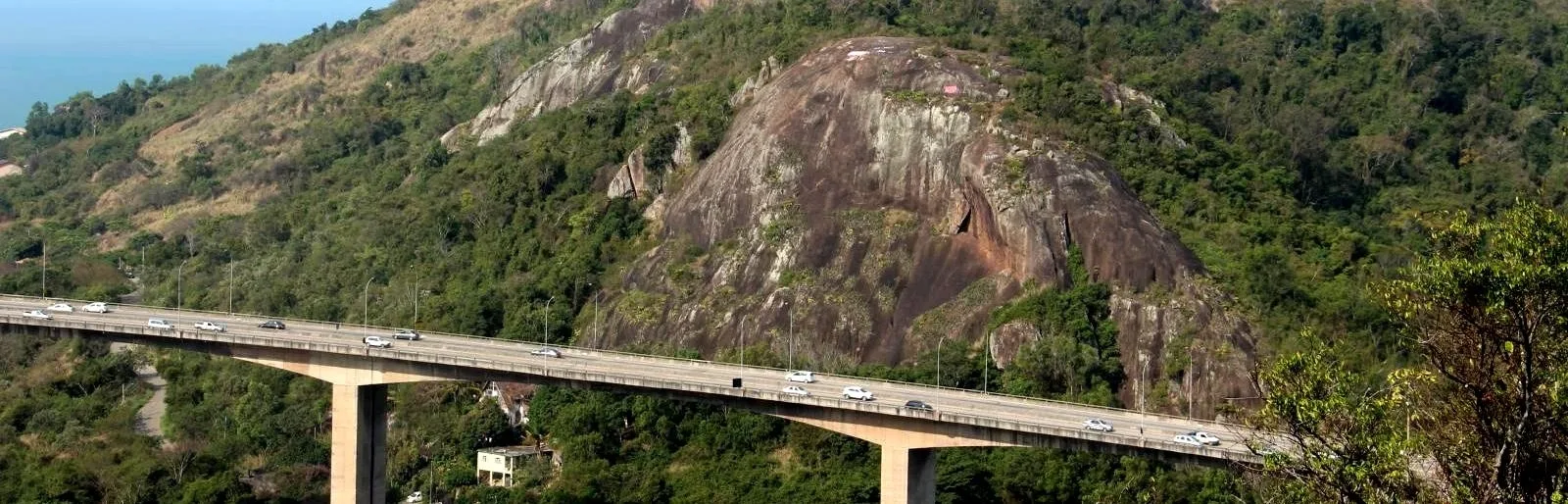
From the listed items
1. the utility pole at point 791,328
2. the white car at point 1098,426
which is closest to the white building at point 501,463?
the utility pole at point 791,328

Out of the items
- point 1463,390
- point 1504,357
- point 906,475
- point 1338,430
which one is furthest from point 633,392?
point 1504,357

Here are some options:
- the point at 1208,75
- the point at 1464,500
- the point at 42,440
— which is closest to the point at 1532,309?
the point at 1464,500

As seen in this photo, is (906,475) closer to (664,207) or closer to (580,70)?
(664,207)

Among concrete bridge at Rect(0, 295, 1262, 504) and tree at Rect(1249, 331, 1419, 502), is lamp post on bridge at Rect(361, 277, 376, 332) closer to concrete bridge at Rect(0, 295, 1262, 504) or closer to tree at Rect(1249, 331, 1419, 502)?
concrete bridge at Rect(0, 295, 1262, 504)

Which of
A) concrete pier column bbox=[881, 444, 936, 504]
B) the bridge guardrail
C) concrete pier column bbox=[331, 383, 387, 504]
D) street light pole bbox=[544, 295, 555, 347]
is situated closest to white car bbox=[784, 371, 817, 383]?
the bridge guardrail

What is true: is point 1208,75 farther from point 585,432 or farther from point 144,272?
point 144,272

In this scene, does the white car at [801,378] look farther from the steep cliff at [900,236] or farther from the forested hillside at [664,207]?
the steep cliff at [900,236]
